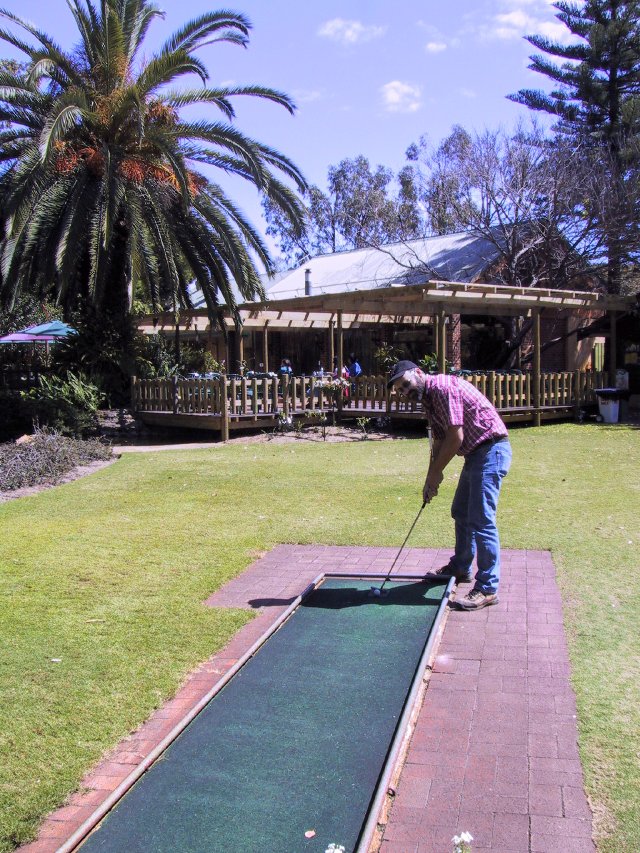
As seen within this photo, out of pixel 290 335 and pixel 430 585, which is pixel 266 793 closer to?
pixel 430 585

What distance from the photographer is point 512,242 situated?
2336 centimetres

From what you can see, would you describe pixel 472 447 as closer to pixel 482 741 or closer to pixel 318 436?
pixel 482 741

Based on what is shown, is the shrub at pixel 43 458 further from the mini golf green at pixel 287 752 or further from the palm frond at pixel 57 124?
the mini golf green at pixel 287 752

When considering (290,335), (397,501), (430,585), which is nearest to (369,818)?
(430,585)

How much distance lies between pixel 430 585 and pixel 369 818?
287 centimetres

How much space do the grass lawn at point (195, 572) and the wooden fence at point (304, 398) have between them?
138 inches

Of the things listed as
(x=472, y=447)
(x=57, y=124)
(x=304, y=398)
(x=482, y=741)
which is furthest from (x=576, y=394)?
(x=482, y=741)

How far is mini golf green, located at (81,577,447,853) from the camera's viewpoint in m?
2.78

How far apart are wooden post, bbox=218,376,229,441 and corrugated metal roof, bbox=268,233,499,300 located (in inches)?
430

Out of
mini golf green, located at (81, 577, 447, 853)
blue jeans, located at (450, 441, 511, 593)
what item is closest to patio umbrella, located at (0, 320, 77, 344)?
blue jeans, located at (450, 441, 511, 593)

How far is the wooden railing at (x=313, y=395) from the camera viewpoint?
1590 centimetres

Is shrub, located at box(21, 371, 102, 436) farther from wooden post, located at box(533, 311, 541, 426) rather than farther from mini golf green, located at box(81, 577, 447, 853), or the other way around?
mini golf green, located at box(81, 577, 447, 853)

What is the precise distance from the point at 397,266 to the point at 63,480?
19094mm

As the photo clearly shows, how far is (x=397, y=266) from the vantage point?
2778cm
